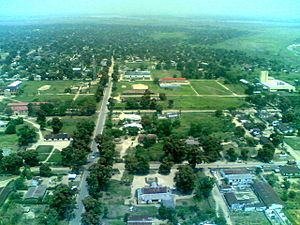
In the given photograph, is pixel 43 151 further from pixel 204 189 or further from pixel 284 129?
pixel 284 129

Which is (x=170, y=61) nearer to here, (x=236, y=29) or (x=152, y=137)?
(x=152, y=137)

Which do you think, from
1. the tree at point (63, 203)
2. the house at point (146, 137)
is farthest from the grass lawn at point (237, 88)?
the tree at point (63, 203)

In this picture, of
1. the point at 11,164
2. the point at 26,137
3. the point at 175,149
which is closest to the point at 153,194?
the point at 175,149

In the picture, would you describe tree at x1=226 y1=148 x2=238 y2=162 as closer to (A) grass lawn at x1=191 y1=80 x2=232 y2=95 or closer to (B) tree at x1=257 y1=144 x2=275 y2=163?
(B) tree at x1=257 y1=144 x2=275 y2=163

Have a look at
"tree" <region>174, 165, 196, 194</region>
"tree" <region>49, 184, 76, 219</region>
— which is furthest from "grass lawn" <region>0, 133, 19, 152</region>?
"tree" <region>174, 165, 196, 194</region>

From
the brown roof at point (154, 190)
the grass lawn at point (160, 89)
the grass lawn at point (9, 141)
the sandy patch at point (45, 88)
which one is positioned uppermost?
the brown roof at point (154, 190)

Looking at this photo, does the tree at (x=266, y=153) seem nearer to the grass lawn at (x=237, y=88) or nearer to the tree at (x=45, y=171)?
the tree at (x=45, y=171)
